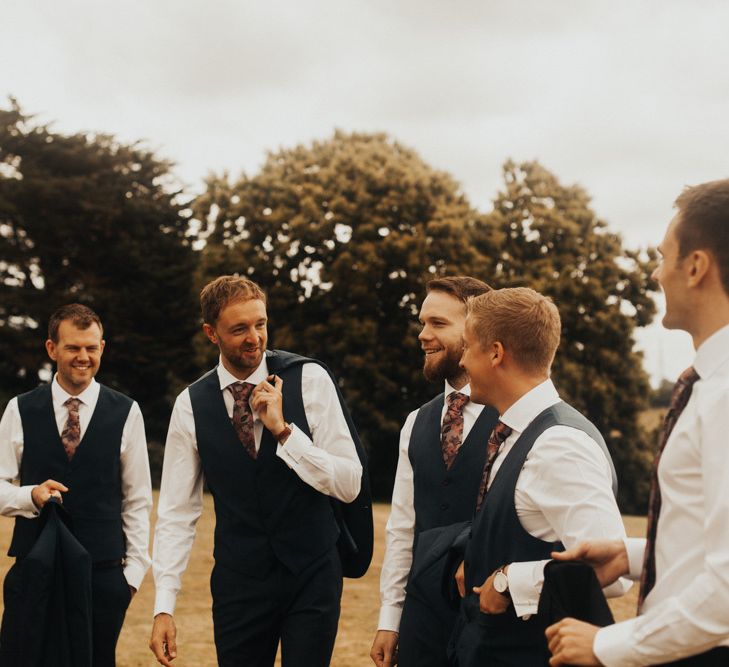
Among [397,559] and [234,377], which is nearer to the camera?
[397,559]

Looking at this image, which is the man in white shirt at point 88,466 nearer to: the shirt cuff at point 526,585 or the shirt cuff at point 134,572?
the shirt cuff at point 134,572

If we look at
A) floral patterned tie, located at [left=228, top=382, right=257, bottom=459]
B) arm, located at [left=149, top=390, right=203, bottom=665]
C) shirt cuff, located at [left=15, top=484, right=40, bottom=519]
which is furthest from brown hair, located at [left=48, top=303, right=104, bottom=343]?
floral patterned tie, located at [left=228, top=382, right=257, bottom=459]

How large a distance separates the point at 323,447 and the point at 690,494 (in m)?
2.57

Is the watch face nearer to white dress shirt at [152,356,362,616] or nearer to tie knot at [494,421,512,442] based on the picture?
tie knot at [494,421,512,442]

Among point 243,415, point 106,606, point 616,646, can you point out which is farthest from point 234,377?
point 616,646

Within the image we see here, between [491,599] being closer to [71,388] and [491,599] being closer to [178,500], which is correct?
[178,500]

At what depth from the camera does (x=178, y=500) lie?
15.9ft

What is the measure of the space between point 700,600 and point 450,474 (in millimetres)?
2185

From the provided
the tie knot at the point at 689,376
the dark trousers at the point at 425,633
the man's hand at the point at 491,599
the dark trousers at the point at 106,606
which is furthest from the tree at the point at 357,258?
the tie knot at the point at 689,376

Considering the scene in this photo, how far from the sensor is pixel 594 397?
32.0 meters

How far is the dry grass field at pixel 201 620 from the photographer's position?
360 inches

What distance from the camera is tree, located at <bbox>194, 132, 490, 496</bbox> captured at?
2991cm

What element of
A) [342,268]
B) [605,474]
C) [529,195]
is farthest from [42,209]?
[605,474]

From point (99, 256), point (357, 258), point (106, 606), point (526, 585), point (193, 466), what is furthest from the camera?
point (99, 256)
